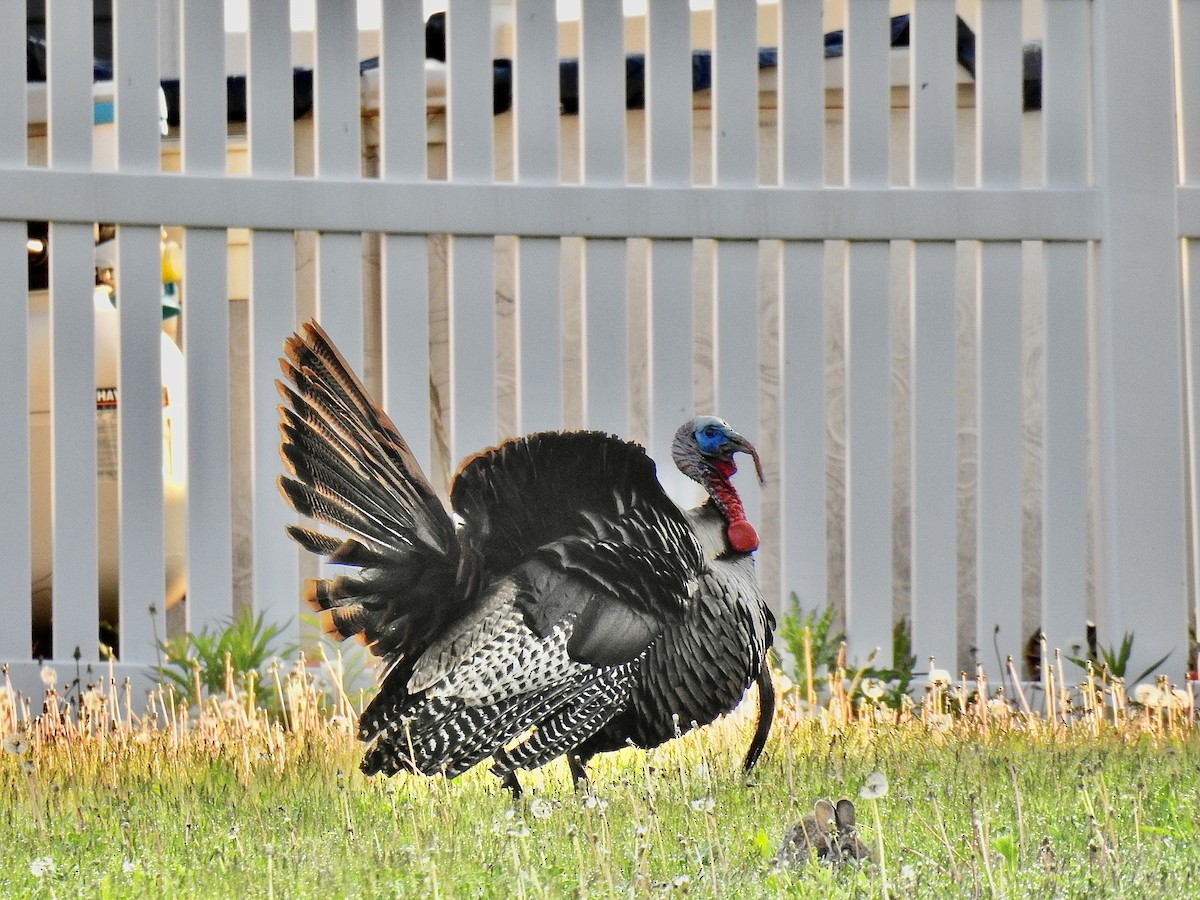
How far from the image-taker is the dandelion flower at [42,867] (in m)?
2.34

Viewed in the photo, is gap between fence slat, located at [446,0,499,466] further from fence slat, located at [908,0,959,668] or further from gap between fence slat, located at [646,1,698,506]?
fence slat, located at [908,0,959,668]

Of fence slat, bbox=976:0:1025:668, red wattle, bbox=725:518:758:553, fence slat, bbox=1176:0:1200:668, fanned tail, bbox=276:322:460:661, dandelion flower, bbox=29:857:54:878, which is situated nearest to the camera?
dandelion flower, bbox=29:857:54:878

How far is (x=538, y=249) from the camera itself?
3.71m

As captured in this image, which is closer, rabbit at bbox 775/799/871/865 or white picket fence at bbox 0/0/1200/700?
rabbit at bbox 775/799/871/865

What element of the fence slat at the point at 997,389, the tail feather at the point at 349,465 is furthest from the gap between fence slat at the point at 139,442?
the fence slat at the point at 997,389

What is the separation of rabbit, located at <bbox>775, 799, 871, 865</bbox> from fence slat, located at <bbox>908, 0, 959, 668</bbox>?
132 centimetres

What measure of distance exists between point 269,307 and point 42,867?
1719 millimetres

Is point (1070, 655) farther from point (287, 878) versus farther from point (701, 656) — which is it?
point (287, 878)

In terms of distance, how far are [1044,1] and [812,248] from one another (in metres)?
1.08

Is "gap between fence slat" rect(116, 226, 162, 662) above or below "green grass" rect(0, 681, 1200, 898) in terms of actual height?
above

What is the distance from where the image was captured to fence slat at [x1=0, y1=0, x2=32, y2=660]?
11.8 feet

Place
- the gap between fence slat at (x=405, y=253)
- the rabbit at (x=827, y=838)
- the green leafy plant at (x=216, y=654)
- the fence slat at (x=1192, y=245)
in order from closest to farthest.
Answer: the rabbit at (x=827, y=838) → the green leafy plant at (x=216, y=654) → the gap between fence slat at (x=405, y=253) → the fence slat at (x=1192, y=245)

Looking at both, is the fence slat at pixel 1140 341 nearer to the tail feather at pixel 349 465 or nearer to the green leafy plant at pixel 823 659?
the green leafy plant at pixel 823 659

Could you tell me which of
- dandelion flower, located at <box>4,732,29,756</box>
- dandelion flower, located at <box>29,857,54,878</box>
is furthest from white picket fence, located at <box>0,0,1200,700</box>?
dandelion flower, located at <box>29,857,54,878</box>
